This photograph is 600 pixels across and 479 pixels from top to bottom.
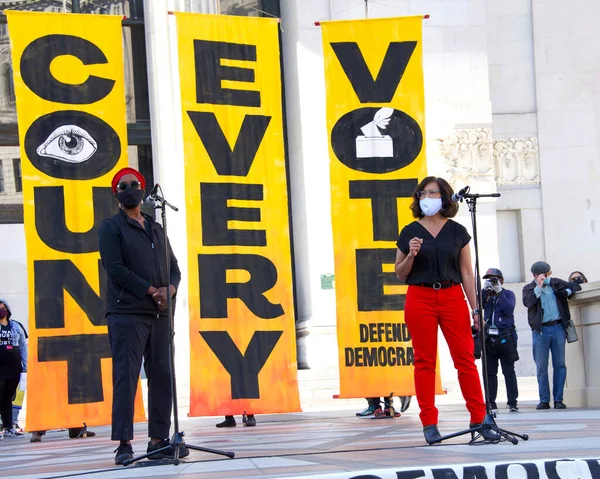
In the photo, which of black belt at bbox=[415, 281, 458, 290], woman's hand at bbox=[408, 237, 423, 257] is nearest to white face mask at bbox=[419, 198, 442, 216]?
woman's hand at bbox=[408, 237, 423, 257]

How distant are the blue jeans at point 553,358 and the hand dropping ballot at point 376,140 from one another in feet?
13.3

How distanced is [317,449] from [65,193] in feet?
15.9

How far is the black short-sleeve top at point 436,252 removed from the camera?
328 inches

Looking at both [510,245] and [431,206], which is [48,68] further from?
[510,245]

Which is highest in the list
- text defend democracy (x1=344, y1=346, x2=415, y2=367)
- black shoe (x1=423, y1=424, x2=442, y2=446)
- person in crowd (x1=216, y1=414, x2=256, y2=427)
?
text defend democracy (x1=344, y1=346, x2=415, y2=367)

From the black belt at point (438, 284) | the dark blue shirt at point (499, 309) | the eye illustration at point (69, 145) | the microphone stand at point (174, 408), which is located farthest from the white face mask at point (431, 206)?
the dark blue shirt at point (499, 309)

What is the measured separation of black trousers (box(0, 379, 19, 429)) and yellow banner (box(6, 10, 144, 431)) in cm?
423

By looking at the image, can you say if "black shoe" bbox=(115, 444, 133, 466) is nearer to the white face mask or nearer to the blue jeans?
the white face mask

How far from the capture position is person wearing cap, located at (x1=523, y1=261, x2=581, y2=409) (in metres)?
15.0

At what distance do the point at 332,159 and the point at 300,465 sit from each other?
6.30 m

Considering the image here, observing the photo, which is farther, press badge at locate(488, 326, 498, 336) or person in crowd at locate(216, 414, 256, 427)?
press badge at locate(488, 326, 498, 336)

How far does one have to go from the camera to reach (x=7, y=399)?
16.0 metres

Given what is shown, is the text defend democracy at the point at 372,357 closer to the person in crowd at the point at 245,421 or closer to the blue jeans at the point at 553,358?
the person in crowd at the point at 245,421

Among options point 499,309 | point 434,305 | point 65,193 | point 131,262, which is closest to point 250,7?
point 499,309
